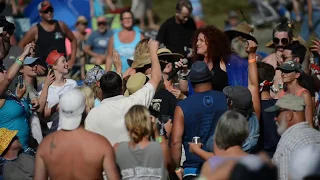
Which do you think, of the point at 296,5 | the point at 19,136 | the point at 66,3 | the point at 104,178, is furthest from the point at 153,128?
the point at 296,5

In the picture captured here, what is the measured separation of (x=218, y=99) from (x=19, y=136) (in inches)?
85.3

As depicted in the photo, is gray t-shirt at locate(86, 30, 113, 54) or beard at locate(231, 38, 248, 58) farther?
gray t-shirt at locate(86, 30, 113, 54)

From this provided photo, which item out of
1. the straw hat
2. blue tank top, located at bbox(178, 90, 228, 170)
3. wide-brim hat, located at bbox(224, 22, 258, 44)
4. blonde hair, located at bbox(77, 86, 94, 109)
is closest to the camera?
blue tank top, located at bbox(178, 90, 228, 170)

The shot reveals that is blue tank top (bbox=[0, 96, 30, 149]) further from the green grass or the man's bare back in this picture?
the green grass

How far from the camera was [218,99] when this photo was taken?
720 cm

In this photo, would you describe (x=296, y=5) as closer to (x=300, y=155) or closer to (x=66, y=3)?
(x=66, y=3)

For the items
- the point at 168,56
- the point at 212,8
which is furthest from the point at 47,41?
the point at 212,8

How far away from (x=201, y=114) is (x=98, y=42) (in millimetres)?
7628

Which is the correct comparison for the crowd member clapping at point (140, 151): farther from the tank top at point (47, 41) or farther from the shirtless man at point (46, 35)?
the tank top at point (47, 41)

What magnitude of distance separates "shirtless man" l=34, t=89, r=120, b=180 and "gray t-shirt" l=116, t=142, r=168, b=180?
0.60 ft

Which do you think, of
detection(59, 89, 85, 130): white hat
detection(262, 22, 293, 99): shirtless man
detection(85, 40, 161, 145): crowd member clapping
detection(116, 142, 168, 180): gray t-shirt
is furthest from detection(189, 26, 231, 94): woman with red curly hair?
detection(59, 89, 85, 130): white hat

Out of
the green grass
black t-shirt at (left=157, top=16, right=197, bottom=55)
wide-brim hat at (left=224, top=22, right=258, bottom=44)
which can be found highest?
the green grass

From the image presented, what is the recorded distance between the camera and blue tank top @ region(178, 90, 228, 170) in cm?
710

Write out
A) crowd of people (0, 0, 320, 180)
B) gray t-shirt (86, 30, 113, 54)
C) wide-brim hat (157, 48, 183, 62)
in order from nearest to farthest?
crowd of people (0, 0, 320, 180) → wide-brim hat (157, 48, 183, 62) → gray t-shirt (86, 30, 113, 54)
